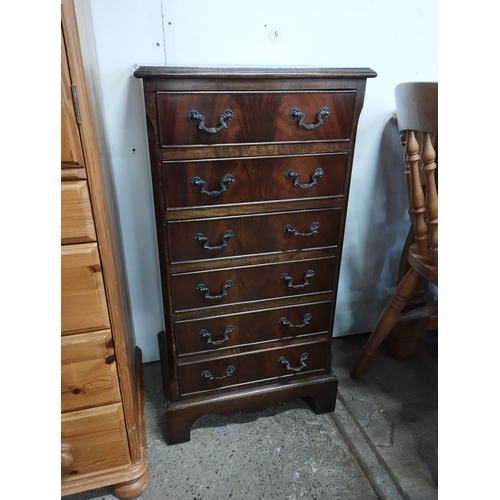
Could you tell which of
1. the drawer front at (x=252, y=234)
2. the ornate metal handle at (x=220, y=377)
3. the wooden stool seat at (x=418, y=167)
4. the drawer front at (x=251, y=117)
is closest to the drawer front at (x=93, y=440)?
the ornate metal handle at (x=220, y=377)

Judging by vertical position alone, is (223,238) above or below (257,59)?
below

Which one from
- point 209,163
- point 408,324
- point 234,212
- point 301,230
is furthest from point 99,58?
point 408,324

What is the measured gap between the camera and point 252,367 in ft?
4.13

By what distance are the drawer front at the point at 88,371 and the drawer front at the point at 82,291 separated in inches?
1.1

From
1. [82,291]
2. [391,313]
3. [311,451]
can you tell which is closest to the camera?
[82,291]

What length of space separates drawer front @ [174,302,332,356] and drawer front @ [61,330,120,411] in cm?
23

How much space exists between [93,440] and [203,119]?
84 cm

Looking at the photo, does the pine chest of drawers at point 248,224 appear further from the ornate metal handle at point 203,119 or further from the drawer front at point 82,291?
the drawer front at point 82,291

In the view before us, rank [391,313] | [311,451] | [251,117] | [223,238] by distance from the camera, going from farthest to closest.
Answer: [391,313] → [311,451] → [223,238] → [251,117]

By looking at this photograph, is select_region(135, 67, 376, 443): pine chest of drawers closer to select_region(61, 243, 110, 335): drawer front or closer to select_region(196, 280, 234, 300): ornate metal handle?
select_region(196, 280, 234, 300): ornate metal handle

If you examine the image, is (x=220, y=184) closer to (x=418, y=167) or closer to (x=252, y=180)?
A: (x=252, y=180)

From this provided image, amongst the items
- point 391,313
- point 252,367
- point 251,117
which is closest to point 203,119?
point 251,117
